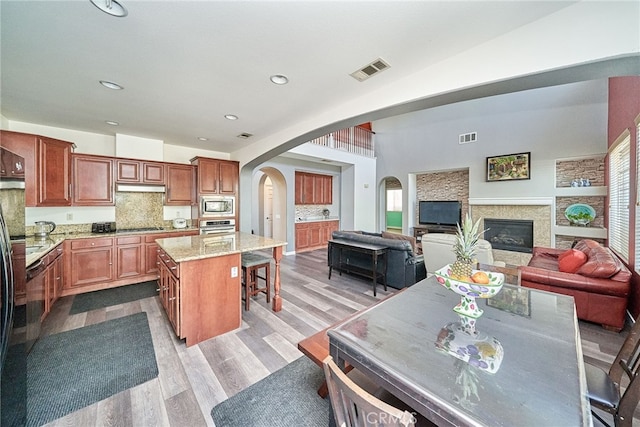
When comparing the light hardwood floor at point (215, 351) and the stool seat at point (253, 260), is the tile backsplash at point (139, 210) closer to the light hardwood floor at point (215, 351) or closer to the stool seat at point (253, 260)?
the light hardwood floor at point (215, 351)

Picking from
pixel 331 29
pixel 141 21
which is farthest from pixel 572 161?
pixel 141 21

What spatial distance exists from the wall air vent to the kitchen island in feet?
21.5

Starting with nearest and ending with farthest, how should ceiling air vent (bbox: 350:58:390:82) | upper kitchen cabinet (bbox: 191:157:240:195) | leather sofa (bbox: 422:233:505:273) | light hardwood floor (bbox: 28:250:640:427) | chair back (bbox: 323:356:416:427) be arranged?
1. chair back (bbox: 323:356:416:427)
2. light hardwood floor (bbox: 28:250:640:427)
3. ceiling air vent (bbox: 350:58:390:82)
4. leather sofa (bbox: 422:233:505:273)
5. upper kitchen cabinet (bbox: 191:157:240:195)

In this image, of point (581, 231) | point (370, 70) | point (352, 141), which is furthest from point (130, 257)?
point (581, 231)

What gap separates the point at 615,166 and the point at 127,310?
787 cm

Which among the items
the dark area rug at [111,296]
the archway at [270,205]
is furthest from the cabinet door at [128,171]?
the archway at [270,205]

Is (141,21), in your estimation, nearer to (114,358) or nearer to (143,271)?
(114,358)

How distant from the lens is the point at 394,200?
11.6m

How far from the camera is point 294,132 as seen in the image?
363 centimetres

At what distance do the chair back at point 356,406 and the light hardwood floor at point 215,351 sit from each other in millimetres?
1292

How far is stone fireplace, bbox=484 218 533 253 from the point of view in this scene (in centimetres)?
575

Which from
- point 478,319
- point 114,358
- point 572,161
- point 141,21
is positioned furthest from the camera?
point 572,161

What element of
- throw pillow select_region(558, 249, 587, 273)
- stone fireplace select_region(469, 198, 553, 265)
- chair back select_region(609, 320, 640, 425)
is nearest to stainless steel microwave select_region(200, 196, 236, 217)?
chair back select_region(609, 320, 640, 425)

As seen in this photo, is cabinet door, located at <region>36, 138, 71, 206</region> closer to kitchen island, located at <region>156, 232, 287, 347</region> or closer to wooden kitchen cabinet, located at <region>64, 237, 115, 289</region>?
wooden kitchen cabinet, located at <region>64, 237, 115, 289</region>
